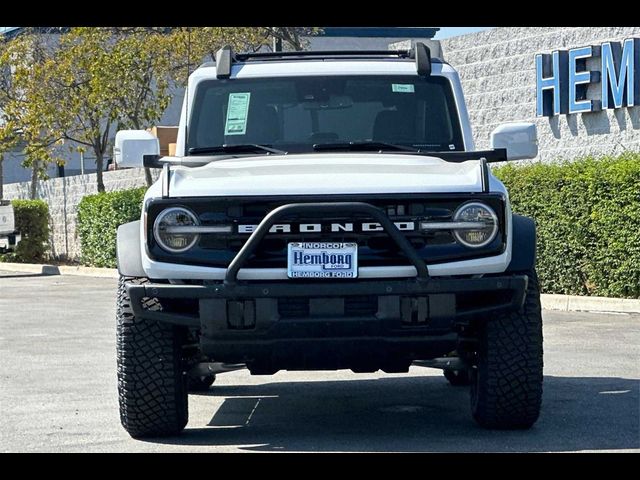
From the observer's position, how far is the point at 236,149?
332 inches

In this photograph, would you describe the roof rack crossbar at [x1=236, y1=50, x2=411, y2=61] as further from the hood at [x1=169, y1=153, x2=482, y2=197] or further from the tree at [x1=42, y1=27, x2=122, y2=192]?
the tree at [x1=42, y1=27, x2=122, y2=192]

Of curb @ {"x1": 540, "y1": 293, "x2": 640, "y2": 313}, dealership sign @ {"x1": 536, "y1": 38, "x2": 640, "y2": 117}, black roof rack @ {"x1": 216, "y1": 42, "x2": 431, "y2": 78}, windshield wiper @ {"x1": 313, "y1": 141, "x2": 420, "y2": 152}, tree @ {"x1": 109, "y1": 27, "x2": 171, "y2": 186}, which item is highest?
tree @ {"x1": 109, "y1": 27, "x2": 171, "y2": 186}

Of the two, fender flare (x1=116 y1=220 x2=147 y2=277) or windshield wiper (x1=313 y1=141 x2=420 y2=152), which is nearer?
fender flare (x1=116 y1=220 x2=147 y2=277)

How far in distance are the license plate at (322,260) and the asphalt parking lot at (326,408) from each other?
945 mm

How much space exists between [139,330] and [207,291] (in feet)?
2.16

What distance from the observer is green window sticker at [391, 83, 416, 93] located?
880 centimetres

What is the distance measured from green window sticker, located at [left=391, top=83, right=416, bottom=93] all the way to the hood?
1.05 m

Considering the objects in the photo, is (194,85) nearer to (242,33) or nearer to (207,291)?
(207,291)

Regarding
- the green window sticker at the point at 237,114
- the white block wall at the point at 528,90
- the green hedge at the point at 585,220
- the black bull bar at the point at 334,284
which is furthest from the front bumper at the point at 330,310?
the white block wall at the point at 528,90

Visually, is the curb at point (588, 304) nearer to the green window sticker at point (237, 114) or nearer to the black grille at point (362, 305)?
the green window sticker at point (237, 114)

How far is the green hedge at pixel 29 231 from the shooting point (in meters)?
33.8

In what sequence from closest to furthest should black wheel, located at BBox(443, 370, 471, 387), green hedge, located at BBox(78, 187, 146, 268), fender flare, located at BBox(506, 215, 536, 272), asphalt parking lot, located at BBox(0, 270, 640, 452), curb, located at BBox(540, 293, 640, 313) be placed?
fender flare, located at BBox(506, 215, 536, 272) < asphalt parking lot, located at BBox(0, 270, 640, 452) < black wheel, located at BBox(443, 370, 471, 387) < curb, located at BBox(540, 293, 640, 313) < green hedge, located at BBox(78, 187, 146, 268)

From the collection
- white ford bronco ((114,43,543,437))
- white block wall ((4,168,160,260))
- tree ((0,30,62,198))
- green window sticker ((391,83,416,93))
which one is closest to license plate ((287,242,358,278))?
white ford bronco ((114,43,543,437))

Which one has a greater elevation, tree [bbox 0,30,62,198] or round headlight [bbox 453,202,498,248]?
tree [bbox 0,30,62,198]
